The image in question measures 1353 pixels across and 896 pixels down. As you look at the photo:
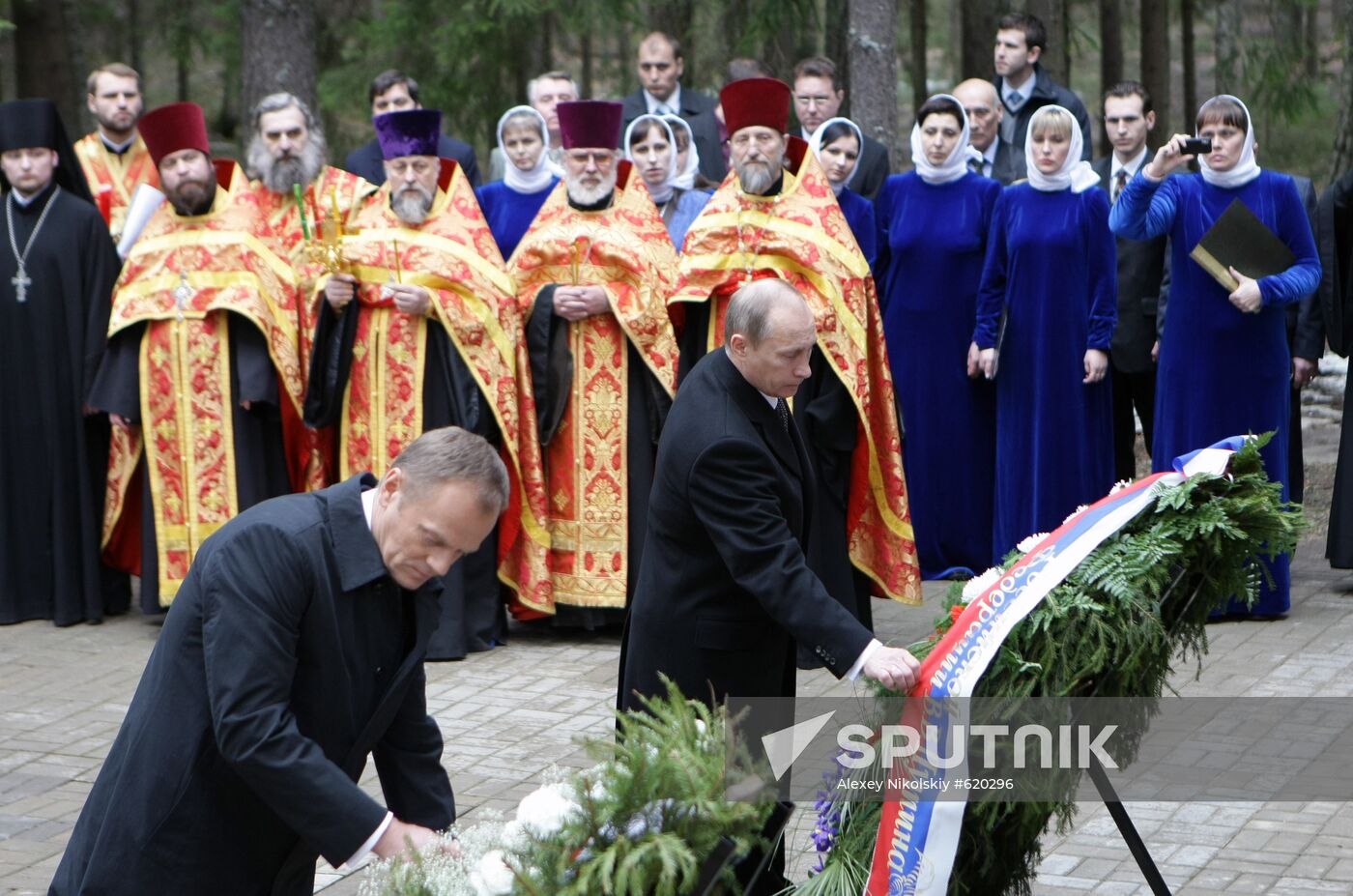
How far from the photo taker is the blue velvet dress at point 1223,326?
813cm

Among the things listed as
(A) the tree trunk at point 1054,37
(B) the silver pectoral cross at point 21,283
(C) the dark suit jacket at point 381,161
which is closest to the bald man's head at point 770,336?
(B) the silver pectoral cross at point 21,283

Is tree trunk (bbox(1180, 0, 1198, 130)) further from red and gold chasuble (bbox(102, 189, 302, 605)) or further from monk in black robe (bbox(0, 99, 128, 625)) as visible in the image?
monk in black robe (bbox(0, 99, 128, 625))

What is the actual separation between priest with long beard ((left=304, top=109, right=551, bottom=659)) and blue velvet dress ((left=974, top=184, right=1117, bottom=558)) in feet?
8.18

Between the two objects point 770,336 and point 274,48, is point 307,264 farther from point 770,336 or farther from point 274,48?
point 770,336

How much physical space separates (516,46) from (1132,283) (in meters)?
7.29

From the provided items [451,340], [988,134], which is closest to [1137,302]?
[988,134]

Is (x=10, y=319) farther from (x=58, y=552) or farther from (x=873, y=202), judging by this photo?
(x=873, y=202)

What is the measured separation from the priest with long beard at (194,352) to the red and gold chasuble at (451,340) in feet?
1.54

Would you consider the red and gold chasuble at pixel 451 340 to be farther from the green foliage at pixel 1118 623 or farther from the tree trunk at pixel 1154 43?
the tree trunk at pixel 1154 43

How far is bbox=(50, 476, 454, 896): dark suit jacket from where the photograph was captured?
10.6ft

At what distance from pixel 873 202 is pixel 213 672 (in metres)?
6.84

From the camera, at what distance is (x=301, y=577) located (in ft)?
10.9

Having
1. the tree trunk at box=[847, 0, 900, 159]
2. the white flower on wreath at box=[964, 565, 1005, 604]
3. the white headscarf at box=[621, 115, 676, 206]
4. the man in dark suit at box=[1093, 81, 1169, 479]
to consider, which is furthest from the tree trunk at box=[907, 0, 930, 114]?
the white flower on wreath at box=[964, 565, 1005, 604]

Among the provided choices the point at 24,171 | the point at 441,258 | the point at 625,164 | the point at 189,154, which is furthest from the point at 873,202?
the point at 24,171
